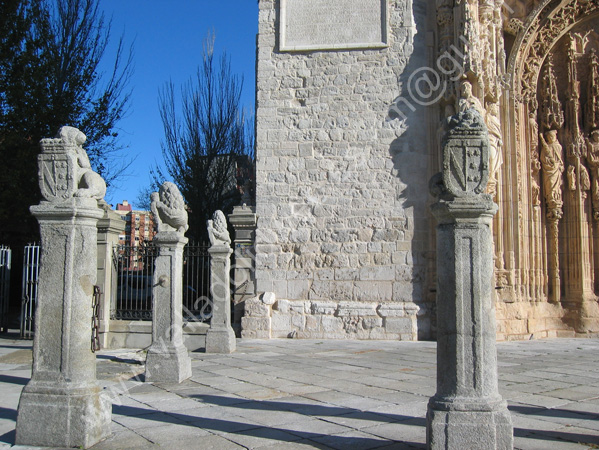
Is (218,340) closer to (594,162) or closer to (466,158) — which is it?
(466,158)

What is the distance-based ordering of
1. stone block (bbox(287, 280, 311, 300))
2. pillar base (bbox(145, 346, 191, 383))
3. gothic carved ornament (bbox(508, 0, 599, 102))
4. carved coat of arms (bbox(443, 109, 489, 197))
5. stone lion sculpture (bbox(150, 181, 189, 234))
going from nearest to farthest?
1. carved coat of arms (bbox(443, 109, 489, 197))
2. pillar base (bbox(145, 346, 191, 383))
3. stone lion sculpture (bbox(150, 181, 189, 234))
4. stone block (bbox(287, 280, 311, 300))
5. gothic carved ornament (bbox(508, 0, 599, 102))

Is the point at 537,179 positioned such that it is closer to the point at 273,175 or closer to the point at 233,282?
the point at 273,175

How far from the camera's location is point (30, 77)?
14.2 metres

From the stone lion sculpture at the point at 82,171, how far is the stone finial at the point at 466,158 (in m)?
2.63

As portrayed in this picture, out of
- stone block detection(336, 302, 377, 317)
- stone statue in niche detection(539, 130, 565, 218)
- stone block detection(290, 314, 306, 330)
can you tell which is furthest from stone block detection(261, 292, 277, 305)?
stone statue in niche detection(539, 130, 565, 218)

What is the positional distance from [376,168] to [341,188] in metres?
0.77

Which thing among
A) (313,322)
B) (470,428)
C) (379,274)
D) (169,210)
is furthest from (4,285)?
(470,428)

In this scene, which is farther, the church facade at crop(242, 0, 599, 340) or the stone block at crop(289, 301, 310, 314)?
the stone block at crop(289, 301, 310, 314)

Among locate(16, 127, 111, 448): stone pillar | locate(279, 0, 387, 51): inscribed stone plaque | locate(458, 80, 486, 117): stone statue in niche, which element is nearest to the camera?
locate(16, 127, 111, 448): stone pillar

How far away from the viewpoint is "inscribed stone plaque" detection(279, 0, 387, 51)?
35.7 ft

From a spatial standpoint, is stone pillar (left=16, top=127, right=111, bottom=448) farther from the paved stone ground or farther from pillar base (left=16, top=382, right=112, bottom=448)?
the paved stone ground

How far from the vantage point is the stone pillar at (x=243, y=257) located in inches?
425

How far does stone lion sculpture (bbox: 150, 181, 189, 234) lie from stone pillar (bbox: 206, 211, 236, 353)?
203 cm

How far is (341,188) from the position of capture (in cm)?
1073
